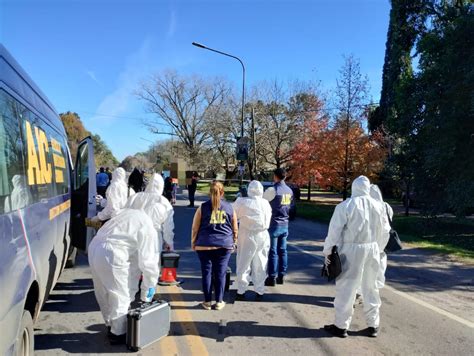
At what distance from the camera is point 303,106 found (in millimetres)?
33969

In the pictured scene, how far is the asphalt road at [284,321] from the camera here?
14.2 ft

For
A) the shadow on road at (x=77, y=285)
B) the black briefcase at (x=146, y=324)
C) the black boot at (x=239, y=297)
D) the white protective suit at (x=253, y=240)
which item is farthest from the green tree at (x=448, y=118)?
the black briefcase at (x=146, y=324)

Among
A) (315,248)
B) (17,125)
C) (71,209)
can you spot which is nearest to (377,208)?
(17,125)

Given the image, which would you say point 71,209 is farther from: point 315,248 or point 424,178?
point 424,178

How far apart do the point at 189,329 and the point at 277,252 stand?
2432mm

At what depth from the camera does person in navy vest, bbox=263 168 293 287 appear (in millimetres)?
6605

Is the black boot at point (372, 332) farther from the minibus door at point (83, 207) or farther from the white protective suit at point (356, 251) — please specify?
the minibus door at point (83, 207)

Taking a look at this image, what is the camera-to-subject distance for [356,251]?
4.66m

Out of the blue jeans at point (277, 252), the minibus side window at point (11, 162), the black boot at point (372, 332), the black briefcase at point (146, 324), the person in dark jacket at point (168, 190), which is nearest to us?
the minibus side window at point (11, 162)

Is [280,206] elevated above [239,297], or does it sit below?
above

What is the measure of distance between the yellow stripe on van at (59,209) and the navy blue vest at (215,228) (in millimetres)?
1759

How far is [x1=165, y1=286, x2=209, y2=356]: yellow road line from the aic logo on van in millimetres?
2253

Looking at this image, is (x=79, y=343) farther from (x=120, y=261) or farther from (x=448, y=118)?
(x=448, y=118)

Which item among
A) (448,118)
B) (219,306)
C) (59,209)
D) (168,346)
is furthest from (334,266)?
(448,118)
